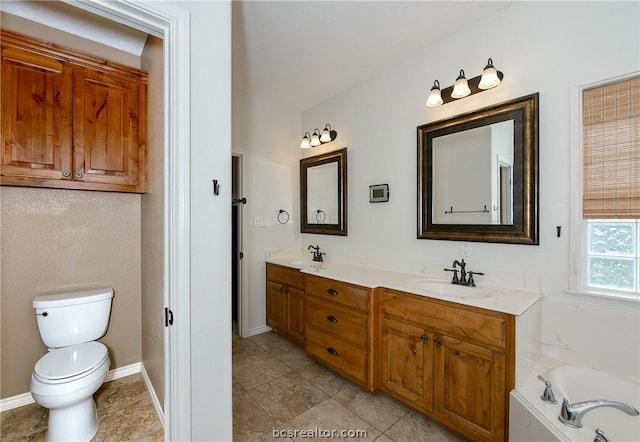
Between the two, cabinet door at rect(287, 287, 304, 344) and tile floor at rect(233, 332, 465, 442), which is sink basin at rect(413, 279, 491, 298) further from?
cabinet door at rect(287, 287, 304, 344)

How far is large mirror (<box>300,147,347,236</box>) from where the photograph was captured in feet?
9.75

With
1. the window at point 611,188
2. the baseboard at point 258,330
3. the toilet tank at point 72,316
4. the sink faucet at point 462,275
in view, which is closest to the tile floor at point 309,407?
the baseboard at point 258,330

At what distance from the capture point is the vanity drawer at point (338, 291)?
208cm

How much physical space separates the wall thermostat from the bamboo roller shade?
1.30 metres

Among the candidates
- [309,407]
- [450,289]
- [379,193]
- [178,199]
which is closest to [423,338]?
[450,289]

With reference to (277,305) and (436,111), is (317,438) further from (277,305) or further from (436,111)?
(436,111)

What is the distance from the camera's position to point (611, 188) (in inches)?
59.4

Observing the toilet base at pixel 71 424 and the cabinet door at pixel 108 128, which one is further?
the cabinet door at pixel 108 128

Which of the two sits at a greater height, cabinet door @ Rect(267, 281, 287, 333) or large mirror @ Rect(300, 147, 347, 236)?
large mirror @ Rect(300, 147, 347, 236)

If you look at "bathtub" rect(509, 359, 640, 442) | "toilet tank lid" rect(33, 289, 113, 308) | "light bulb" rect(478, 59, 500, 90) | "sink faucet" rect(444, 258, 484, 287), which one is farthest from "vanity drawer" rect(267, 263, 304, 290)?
"light bulb" rect(478, 59, 500, 90)

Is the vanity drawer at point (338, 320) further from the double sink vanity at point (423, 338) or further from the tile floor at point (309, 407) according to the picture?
the tile floor at point (309, 407)

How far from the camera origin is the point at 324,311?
7.82 feet

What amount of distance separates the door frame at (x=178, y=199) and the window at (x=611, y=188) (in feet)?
6.73

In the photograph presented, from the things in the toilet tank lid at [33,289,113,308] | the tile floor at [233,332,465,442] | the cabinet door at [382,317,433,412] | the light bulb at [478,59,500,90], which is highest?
the light bulb at [478,59,500,90]
